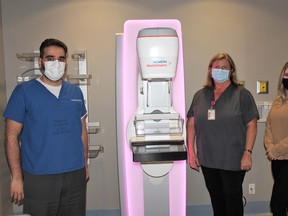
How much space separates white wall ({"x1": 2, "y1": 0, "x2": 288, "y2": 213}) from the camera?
273cm

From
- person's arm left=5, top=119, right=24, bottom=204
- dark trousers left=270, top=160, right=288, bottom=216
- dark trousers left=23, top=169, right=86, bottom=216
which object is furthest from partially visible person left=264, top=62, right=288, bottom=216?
person's arm left=5, top=119, right=24, bottom=204

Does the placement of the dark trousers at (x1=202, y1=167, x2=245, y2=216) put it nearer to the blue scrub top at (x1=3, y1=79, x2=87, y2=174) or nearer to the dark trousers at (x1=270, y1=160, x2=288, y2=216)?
the dark trousers at (x1=270, y1=160, x2=288, y2=216)

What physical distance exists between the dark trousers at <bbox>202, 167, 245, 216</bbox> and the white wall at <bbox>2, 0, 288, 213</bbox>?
713 millimetres

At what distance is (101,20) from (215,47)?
1077 millimetres

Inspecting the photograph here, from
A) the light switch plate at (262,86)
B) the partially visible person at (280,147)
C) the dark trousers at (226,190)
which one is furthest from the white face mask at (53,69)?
the light switch plate at (262,86)

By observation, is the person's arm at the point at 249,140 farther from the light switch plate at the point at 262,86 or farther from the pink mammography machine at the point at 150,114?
the light switch plate at the point at 262,86

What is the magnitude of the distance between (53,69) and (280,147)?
1.58 meters

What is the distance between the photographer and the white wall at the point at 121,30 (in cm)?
273

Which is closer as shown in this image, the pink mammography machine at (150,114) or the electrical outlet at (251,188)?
the pink mammography machine at (150,114)

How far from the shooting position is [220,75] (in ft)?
6.94

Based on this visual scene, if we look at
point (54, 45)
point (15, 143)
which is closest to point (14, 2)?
point (54, 45)

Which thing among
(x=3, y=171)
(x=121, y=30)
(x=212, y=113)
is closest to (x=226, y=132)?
(x=212, y=113)

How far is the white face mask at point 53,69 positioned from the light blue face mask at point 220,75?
1.03 m

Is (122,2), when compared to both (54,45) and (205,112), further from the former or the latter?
(205,112)
